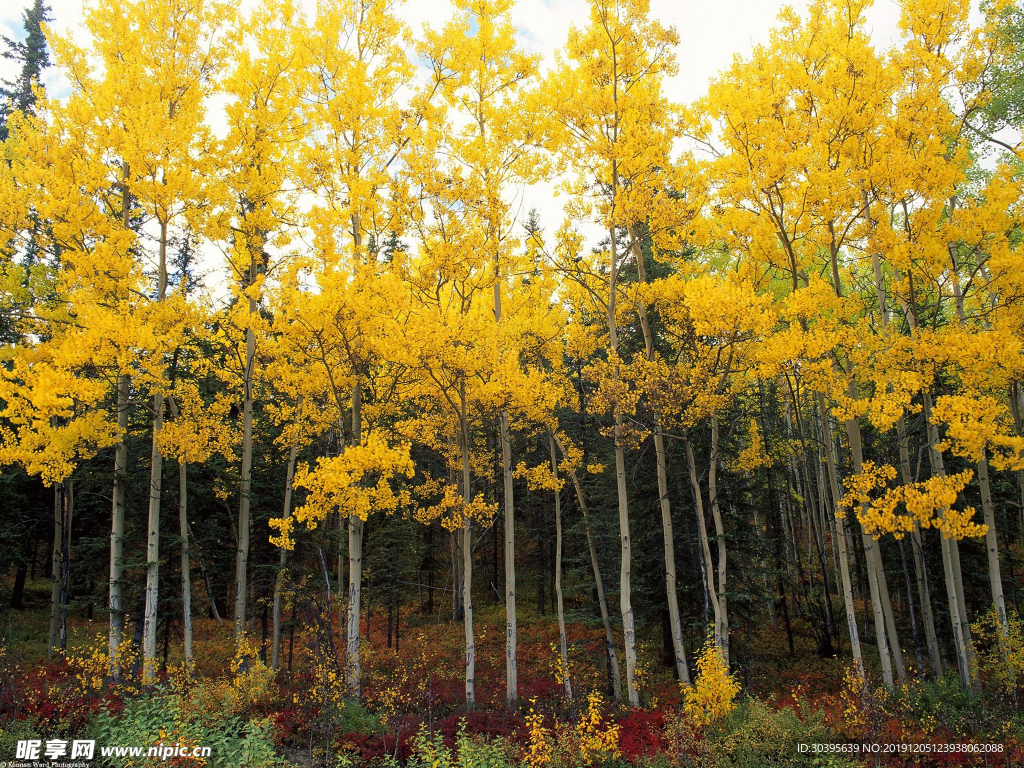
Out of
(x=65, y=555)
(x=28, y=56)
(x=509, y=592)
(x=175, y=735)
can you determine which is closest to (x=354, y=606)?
(x=509, y=592)

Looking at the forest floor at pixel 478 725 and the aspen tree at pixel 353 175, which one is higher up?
the aspen tree at pixel 353 175

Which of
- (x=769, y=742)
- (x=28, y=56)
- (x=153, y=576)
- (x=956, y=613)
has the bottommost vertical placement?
(x=769, y=742)

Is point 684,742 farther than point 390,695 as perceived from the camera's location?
No

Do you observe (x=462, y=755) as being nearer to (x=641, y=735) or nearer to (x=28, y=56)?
(x=641, y=735)

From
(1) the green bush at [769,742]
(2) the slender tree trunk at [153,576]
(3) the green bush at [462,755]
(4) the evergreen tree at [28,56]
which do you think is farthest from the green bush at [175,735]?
(4) the evergreen tree at [28,56]

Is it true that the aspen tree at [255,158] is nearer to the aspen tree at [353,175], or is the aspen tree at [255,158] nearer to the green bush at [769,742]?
the aspen tree at [353,175]

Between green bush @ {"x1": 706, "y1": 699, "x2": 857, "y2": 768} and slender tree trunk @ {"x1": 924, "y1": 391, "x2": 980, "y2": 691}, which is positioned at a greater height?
slender tree trunk @ {"x1": 924, "y1": 391, "x2": 980, "y2": 691}

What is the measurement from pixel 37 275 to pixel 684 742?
58.4ft

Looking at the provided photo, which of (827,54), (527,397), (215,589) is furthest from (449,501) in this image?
(215,589)

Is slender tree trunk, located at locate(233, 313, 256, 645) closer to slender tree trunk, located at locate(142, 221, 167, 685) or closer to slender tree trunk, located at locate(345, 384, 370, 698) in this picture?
slender tree trunk, located at locate(142, 221, 167, 685)

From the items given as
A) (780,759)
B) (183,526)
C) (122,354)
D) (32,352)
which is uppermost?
(32,352)

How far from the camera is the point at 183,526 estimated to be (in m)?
11.5

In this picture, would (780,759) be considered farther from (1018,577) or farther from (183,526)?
(1018,577)

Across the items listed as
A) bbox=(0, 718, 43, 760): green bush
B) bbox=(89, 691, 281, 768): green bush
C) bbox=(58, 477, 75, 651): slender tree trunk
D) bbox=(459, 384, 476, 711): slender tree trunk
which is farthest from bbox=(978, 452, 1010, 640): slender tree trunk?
bbox=(58, 477, 75, 651): slender tree trunk
